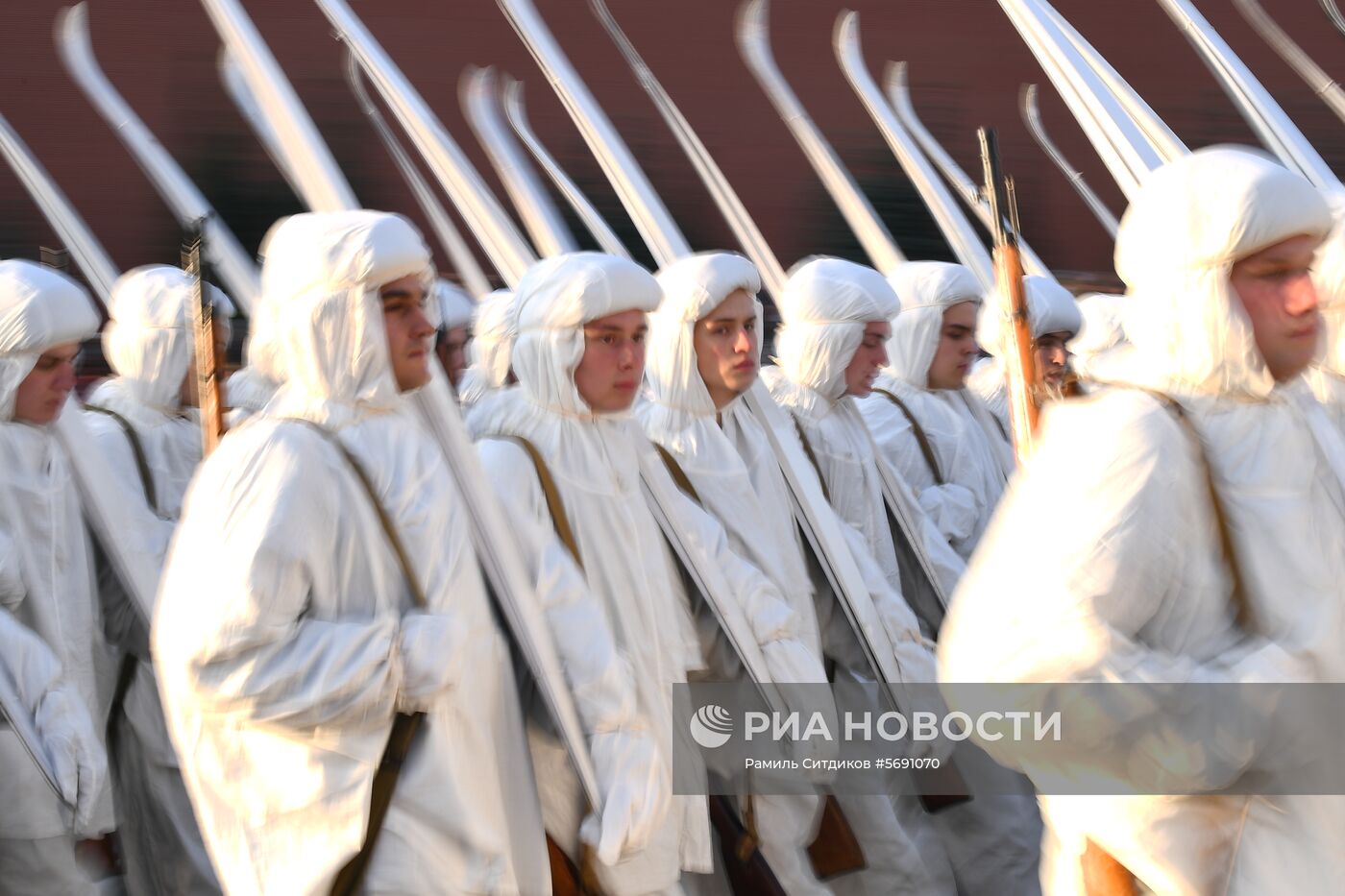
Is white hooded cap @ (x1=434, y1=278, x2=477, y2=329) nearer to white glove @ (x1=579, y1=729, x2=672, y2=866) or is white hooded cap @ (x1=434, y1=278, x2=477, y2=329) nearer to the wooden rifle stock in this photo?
the wooden rifle stock

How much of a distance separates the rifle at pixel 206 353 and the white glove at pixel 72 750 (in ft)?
4.06

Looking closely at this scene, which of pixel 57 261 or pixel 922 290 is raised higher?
pixel 57 261

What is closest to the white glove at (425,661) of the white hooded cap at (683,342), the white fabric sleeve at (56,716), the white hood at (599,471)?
the white hood at (599,471)

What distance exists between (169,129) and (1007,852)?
301 inches

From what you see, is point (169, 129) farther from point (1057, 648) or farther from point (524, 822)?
point (1057, 648)

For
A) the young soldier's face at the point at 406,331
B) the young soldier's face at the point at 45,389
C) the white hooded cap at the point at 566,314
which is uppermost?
the young soldier's face at the point at 406,331

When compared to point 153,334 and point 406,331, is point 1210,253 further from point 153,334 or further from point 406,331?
point 153,334

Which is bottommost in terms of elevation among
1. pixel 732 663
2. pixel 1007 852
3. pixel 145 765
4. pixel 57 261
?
pixel 1007 852

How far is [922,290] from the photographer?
907 cm

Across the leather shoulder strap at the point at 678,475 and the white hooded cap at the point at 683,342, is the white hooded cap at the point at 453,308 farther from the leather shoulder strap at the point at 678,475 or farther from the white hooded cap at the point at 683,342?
the leather shoulder strap at the point at 678,475

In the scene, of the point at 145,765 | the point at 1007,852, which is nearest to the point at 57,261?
the point at 145,765

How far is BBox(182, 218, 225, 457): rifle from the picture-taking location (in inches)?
199

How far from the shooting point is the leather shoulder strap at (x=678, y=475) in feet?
21.4

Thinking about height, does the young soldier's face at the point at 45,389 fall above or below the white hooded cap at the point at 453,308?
above
